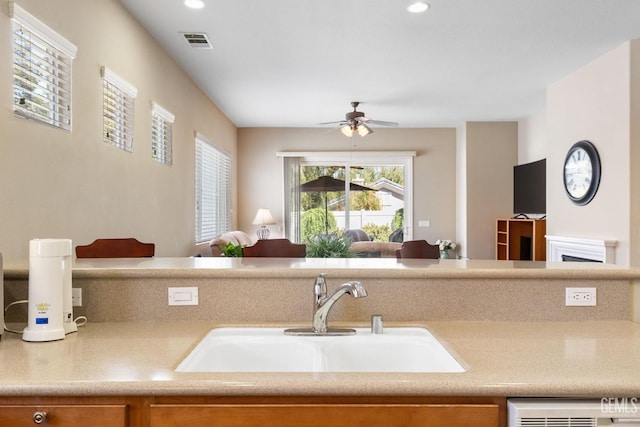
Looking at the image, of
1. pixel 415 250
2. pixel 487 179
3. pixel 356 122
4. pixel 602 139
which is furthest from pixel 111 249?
pixel 487 179

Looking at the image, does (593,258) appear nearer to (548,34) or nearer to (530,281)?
(548,34)

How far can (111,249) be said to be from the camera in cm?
285

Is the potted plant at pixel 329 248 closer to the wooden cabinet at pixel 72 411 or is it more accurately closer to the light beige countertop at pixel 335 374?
the light beige countertop at pixel 335 374

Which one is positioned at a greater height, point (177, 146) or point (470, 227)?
point (177, 146)

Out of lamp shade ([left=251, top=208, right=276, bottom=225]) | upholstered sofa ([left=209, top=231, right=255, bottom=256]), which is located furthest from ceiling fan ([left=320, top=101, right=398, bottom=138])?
lamp shade ([left=251, top=208, right=276, bottom=225])

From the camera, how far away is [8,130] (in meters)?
2.22

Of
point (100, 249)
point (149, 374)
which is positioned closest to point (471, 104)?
point (100, 249)

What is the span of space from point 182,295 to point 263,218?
6217 millimetres

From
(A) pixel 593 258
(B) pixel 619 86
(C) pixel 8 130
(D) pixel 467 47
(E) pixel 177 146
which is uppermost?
(D) pixel 467 47

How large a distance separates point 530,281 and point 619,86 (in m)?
3.52

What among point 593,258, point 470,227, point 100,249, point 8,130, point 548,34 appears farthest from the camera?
point 470,227

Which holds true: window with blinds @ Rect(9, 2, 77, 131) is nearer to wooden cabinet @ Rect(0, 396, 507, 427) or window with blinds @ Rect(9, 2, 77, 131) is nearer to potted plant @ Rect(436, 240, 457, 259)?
wooden cabinet @ Rect(0, 396, 507, 427)

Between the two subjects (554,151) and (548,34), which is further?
(554,151)

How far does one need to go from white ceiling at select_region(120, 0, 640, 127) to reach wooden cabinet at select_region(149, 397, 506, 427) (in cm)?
300
